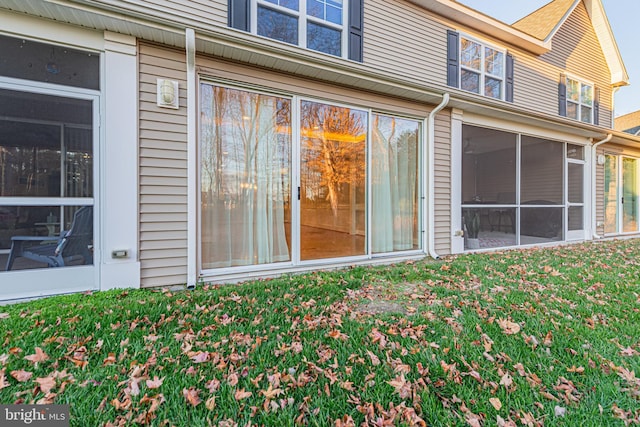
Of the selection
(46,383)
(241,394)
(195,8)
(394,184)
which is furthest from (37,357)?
(394,184)

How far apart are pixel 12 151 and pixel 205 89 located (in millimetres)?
1948

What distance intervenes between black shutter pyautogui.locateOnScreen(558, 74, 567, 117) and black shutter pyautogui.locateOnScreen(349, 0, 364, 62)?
18.2 feet

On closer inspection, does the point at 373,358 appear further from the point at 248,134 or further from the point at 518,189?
the point at 518,189

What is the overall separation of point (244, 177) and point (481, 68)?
5381mm

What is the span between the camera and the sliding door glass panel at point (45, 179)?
109 inches

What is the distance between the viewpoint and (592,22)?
7664 millimetres

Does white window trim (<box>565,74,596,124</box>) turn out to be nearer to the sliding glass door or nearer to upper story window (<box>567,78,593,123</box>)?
upper story window (<box>567,78,593,123</box>)

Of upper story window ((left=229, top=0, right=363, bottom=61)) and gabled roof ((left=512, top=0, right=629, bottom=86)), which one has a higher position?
gabled roof ((left=512, top=0, right=629, bottom=86))

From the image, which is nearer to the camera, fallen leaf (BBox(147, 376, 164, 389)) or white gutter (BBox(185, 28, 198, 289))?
fallen leaf (BBox(147, 376, 164, 389))

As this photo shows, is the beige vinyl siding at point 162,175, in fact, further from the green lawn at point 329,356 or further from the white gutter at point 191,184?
the green lawn at point 329,356

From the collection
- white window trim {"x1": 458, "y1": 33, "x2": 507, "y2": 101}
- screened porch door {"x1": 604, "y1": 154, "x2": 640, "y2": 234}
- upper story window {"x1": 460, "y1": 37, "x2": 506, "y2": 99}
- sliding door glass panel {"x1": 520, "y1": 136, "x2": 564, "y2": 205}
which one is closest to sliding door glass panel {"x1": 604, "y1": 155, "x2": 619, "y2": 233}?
screened porch door {"x1": 604, "y1": 154, "x2": 640, "y2": 234}

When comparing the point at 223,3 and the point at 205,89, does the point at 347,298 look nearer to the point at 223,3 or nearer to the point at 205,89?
the point at 205,89

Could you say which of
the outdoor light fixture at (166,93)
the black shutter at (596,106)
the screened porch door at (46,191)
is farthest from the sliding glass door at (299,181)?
the black shutter at (596,106)

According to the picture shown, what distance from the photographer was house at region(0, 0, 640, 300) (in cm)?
285
